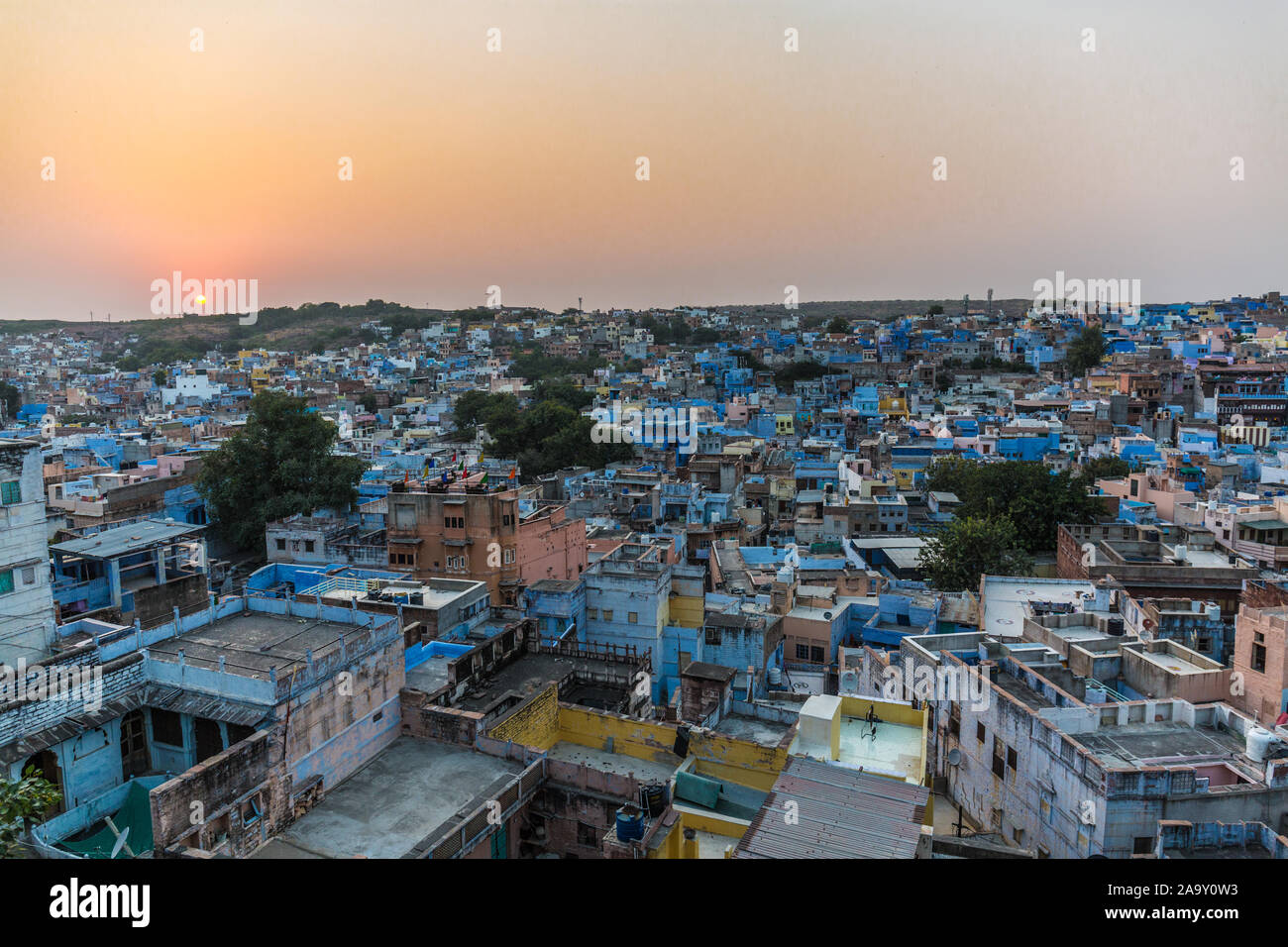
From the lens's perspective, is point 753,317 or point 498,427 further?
point 753,317

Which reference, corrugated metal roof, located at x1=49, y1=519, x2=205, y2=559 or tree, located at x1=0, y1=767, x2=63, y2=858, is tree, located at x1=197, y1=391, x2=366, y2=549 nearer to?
corrugated metal roof, located at x1=49, y1=519, x2=205, y2=559

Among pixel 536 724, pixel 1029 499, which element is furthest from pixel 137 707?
pixel 1029 499

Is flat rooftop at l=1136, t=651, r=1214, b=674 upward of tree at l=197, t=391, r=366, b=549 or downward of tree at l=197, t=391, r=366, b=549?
downward

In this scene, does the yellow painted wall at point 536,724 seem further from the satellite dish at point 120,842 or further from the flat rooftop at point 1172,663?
the flat rooftop at point 1172,663

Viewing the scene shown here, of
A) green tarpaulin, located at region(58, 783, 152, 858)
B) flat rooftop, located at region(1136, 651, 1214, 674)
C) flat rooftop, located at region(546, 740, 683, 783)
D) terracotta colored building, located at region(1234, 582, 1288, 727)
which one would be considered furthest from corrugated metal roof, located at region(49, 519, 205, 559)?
terracotta colored building, located at region(1234, 582, 1288, 727)
